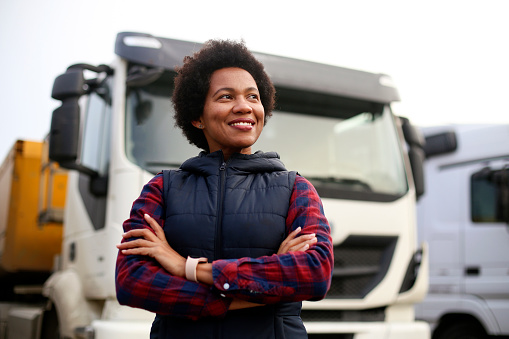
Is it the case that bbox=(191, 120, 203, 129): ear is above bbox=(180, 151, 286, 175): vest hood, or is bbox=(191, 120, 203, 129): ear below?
above

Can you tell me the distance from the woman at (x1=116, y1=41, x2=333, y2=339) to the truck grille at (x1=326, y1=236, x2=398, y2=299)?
7.35 ft

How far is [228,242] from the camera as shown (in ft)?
5.74

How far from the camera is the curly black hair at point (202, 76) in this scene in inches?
80.0

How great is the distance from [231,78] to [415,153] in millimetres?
3030

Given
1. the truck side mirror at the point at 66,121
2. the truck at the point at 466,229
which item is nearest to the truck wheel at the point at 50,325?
the truck side mirror at the point at 66,121

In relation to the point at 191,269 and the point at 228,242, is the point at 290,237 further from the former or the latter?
the point at 191,269

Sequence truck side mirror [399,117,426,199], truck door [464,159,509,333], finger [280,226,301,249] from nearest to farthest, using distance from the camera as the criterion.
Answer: finger [280,226,301,249] → truck side mirror [399,117,426,199] → truck door [464,159,509,333]

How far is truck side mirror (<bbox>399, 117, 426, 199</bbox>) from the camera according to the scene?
4.62 metres

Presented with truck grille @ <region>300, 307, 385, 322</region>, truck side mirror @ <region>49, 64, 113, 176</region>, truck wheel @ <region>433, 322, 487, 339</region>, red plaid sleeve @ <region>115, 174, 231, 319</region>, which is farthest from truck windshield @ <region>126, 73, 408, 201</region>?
truck wheel @ <region>433, 322, 487, 339</region>

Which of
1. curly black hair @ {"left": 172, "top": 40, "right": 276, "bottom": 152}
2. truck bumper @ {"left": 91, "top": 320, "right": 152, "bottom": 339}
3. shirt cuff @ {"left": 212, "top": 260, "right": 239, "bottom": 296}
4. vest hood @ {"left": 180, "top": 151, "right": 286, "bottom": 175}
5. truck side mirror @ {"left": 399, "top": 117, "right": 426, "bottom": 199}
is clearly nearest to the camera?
shirt cuff @ {"left": 212, "top": 260, "right": 239, "bottom": 296}

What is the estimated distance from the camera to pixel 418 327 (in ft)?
13.5

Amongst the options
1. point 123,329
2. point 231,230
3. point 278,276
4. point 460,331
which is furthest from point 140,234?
point 460,331

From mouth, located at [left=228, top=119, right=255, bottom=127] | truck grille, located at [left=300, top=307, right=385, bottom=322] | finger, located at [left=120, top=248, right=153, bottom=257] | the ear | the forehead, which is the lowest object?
truck grille, located at [left=300, top=307, right=385, bottom=322]

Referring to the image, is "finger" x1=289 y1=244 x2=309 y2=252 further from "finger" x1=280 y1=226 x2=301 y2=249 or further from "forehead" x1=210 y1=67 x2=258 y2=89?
"forehead" x1=210 y1=67 x2=258 y2=89
